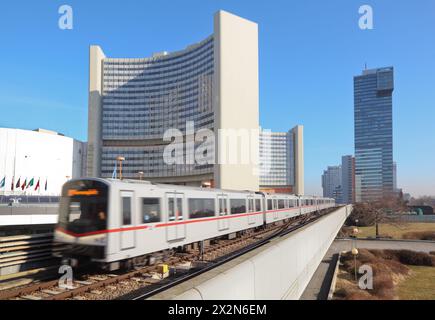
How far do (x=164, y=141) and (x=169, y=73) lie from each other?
23.9 meters

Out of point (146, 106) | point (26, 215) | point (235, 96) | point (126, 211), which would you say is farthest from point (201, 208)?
point (146, 106)

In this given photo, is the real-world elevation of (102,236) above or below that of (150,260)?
above

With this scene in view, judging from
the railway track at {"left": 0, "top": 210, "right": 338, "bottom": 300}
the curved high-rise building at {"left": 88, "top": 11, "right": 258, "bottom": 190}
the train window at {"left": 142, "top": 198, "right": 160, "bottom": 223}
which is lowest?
the railway track at {"left": 0, "top": 210, "right": 338, "bottom": 300}

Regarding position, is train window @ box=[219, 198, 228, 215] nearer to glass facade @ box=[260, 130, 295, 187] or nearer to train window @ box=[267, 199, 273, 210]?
train window @ box=[267, 199, 273, 210]

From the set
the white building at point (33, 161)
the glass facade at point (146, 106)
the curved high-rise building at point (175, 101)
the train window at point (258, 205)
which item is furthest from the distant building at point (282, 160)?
the train window at point (258, 205)

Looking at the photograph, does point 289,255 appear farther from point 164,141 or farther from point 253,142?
point 164,141

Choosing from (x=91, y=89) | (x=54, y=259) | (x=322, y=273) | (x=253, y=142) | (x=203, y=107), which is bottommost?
(x=322, y=273)

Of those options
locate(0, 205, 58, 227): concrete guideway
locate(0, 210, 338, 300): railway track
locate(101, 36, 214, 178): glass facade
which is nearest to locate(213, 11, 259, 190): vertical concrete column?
locate(101, 36, 214, 178): glass facade

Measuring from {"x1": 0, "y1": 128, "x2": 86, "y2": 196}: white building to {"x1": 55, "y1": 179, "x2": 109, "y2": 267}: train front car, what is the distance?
77.8m

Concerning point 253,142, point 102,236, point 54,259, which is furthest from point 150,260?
point 253,142

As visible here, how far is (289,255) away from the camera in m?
12.5

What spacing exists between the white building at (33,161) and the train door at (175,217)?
76802 millimetres

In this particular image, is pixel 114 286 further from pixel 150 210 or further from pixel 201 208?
pixel 201 208

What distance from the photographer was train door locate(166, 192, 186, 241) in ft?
41.0
